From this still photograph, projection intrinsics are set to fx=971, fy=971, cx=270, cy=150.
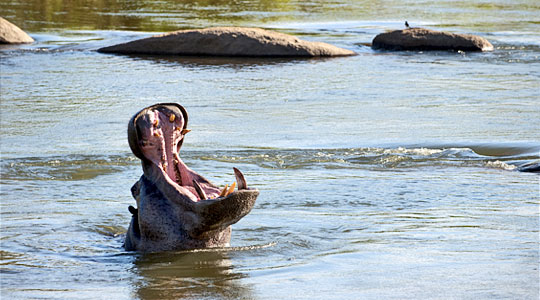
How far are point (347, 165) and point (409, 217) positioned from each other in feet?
7.56

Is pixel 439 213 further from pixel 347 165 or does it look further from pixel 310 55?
pixel 310 55

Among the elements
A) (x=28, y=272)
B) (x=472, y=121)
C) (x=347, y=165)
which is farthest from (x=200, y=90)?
(x=28, y=272)

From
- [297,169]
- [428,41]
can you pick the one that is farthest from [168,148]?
[428,41]

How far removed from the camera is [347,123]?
1048 centimetres

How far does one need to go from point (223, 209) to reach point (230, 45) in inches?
513

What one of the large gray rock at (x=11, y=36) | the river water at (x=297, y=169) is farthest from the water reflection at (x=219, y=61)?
the large gray rock at (x=11, y=36)

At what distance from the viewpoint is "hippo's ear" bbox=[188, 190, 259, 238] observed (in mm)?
4449

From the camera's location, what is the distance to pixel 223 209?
4.50m

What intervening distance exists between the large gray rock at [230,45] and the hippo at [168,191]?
40.8ft

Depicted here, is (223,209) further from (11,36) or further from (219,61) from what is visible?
(11,36)

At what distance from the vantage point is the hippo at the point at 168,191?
15.4 ft

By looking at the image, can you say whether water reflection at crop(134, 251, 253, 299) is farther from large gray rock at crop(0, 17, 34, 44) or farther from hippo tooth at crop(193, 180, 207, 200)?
large gray rock at crop(0, 17, 34, 44)

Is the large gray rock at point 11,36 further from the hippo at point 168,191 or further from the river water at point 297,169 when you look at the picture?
the hippo at point 168,191

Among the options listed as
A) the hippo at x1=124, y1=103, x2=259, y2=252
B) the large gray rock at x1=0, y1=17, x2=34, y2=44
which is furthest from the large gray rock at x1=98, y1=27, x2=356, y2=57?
the hippo at x1=124, y1=103, x2=259, y2=252
